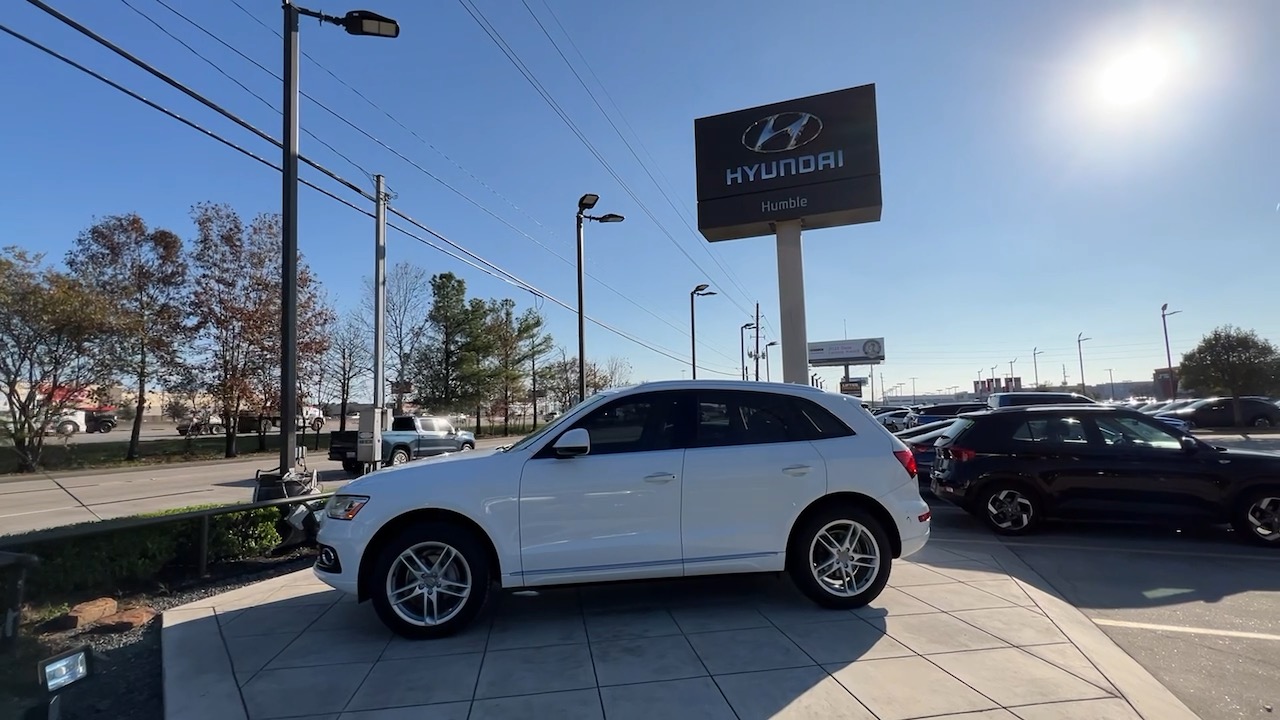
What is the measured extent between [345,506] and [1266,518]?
9.49 meters

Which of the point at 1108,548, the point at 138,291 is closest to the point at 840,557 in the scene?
the point at 1108,548

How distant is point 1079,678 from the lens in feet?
12.0

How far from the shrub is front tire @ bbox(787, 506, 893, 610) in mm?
5724

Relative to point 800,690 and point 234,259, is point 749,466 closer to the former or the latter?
point 800,690

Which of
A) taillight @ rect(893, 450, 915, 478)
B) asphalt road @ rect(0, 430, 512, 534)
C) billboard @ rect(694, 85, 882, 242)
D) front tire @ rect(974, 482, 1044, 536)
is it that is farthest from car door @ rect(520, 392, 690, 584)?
billboard @ rect(694, 85, 882, 242)

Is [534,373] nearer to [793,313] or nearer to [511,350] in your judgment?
[511,350]

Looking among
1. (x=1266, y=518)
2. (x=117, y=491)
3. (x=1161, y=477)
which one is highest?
(x=1161, y=477)

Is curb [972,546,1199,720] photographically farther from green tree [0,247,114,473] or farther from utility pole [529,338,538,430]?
utility pole [529,338,538,430]

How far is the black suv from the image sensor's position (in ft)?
23.8

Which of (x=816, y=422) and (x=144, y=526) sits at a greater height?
(x=816, y=422)

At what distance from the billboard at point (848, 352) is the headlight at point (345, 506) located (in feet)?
211

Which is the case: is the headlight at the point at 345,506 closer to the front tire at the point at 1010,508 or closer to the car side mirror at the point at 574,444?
the car side mirror at the point at 574,444

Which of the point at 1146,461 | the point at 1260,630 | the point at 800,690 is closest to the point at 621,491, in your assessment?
the point at 800,690

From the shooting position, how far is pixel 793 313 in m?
16.6
